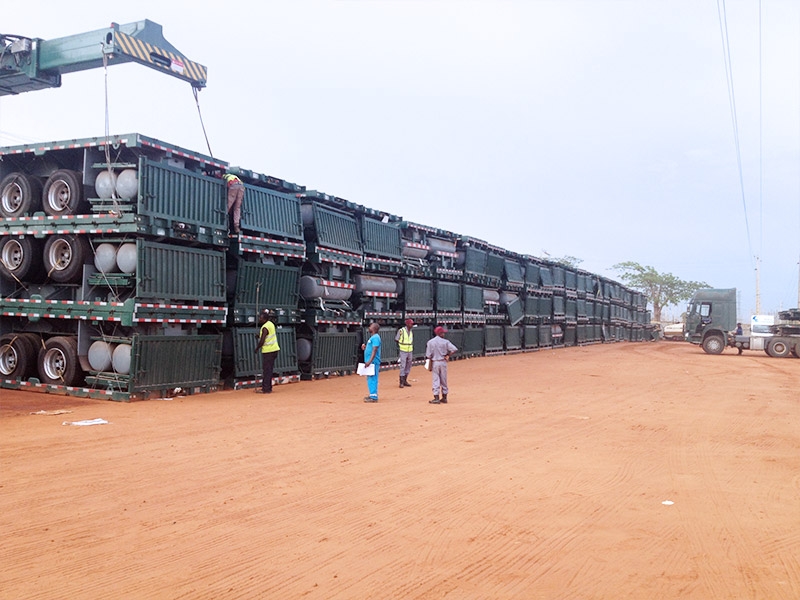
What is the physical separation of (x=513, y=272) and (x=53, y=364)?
24.0 meters

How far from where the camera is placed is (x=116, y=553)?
501cm

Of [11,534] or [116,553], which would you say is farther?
[11,534]

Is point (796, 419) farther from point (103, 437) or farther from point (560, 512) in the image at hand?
point (103, 437)

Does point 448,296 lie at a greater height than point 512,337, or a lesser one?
greater

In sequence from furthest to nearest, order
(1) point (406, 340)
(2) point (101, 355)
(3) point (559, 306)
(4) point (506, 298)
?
1. (3) point (559, 306)
2. (4) point (506, 298)
3. (1) point (406, 340)
4. (2) point (101, 355)

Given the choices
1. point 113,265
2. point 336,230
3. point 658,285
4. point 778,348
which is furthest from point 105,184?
point 658,285

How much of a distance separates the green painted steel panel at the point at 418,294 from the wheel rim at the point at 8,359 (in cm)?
1239

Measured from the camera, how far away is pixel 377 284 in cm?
2205

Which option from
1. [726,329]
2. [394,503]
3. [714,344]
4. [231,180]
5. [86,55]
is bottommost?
[394,503]

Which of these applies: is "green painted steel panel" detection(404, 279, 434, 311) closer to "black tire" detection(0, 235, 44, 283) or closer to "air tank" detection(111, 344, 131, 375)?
"air tank" detection(111, 344, 131, 375)

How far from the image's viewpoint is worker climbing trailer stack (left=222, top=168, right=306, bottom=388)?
16078 mm

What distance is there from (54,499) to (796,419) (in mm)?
12083

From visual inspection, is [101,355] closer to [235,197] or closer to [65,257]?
[65,257]

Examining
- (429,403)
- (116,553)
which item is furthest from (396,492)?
(429,403)
